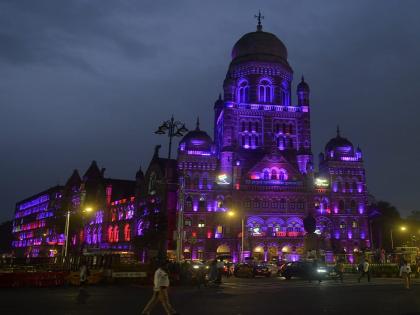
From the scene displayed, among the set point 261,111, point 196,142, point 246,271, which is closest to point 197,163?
point 196,142

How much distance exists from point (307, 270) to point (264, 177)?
42.8 m

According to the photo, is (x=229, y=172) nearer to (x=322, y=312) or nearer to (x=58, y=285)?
(x=58, y=285)

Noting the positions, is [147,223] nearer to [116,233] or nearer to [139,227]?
[139,227]

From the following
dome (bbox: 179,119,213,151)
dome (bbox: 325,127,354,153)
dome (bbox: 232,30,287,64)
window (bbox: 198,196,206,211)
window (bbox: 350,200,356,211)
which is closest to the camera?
window (bbox: 198,196,206,211)

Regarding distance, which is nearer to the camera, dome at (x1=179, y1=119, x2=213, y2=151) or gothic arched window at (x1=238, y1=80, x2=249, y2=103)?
dome at (x1=179, y1=119, x2=213, y2=151)

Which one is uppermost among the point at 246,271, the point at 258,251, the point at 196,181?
the point at 196,181

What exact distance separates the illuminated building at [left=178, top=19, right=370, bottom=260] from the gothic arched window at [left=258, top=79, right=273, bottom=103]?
198 millimetres

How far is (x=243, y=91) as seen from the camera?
299 ft

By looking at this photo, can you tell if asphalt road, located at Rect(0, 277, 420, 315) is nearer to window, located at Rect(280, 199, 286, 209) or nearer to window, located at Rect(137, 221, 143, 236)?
window, located at Rect(280, 199, 286, 209)

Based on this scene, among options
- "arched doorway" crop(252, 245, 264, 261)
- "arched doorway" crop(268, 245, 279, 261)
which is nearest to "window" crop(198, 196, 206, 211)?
"arched doorway" crop(252, 245, 264, 261)

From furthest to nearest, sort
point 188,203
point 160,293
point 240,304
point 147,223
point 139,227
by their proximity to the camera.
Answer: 1. point 139,227
2. point 147,223
3. point 188,203
4. point 240,304
5. point 160,293

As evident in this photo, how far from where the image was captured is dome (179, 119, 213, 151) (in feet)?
267

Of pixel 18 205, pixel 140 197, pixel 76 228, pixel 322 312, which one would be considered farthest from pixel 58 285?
pixel 18 205

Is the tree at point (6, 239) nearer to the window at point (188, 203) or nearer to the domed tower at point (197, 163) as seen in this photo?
the domed tower at point (197, 163)
